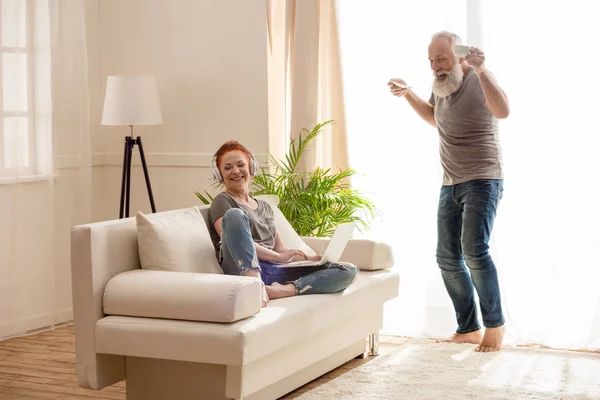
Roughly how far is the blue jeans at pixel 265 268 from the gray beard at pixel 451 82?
113 cm

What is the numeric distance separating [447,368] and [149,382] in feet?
4.65

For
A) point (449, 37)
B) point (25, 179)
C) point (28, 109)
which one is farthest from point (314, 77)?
point (25, 179)

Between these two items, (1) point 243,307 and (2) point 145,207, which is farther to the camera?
(2) point 145,207

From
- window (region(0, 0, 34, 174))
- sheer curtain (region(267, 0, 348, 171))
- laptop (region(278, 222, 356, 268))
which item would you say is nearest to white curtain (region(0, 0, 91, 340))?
window (region(0, 0, 34, 174))

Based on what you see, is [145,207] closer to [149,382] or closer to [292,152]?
[292,152]

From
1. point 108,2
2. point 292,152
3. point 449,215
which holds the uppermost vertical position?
point 108,2

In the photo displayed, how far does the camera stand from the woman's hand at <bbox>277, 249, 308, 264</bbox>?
414cm

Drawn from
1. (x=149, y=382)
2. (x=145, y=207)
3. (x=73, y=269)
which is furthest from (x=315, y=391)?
(x=145, y=207)

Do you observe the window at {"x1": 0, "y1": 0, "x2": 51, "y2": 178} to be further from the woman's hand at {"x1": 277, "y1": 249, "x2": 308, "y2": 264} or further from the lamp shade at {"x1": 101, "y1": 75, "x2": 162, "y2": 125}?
the woman's hand at {"x1": 277, "y1": 249, "x2": 308, "y2": 264}

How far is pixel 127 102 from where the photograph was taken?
5324mm

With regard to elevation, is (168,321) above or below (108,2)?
below

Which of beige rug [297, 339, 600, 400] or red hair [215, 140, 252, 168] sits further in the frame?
red hair [215, 140, 252, 168]

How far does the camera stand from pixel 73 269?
3578mm

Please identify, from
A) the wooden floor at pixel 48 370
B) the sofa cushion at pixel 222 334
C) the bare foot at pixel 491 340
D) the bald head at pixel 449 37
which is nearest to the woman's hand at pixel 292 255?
the sofa cushion at pixel 222 334
